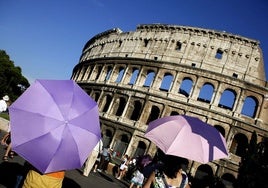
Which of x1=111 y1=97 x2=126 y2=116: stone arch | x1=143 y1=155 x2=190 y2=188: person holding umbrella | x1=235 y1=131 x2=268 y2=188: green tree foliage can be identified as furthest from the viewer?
x1=111 y1=97 x2=126 y2=116: stone arch

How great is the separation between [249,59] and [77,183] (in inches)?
809

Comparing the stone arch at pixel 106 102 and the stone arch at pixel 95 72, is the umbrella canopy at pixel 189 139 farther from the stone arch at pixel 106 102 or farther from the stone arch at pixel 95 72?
the stone arch at pixel 95 72

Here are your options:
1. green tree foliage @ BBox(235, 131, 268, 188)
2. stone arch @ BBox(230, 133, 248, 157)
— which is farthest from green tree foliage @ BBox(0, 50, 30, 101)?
green tree foliage @ BBox(235, 131, 268, 188)

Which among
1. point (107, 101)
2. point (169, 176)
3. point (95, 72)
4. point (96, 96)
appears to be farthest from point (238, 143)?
point (169, 176)

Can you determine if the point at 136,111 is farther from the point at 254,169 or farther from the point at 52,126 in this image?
the point at 52,126

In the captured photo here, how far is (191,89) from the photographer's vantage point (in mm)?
25297

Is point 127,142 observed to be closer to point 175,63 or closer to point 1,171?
point 175,63

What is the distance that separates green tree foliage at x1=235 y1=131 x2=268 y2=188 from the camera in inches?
338

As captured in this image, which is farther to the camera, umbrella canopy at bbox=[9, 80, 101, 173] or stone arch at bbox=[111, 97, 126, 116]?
stone arch at bbox=[111, 97, 126, 116]

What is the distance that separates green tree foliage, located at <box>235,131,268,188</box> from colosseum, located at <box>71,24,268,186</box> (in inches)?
527

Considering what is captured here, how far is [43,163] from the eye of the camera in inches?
127

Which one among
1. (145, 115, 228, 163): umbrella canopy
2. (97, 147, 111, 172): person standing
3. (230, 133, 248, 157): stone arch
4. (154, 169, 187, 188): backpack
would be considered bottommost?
(97, 147, 111, 172): person standing

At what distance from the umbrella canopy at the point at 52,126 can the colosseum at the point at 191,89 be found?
2113cm

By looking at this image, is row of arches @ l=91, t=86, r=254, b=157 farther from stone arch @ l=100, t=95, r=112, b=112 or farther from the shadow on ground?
the shadow on ground
